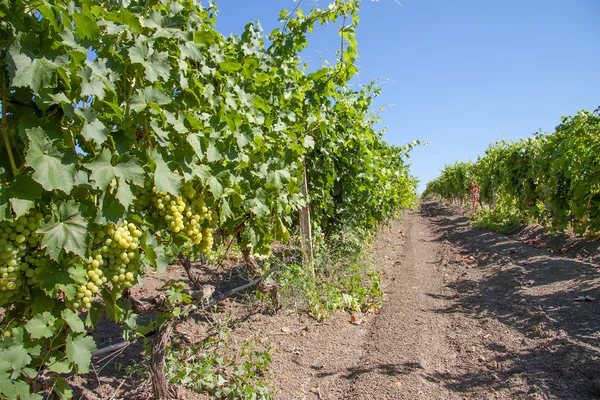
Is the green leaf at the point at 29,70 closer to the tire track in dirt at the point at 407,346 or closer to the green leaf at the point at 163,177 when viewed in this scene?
the green leaf at the point at 163,177

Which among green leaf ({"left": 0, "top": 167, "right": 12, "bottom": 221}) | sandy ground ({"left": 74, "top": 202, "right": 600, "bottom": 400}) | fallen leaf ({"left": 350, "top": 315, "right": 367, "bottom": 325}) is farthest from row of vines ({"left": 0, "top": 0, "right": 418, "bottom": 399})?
fallen leaf ({"left": 350, "top": 315, "right": 367, "bottom": 325})

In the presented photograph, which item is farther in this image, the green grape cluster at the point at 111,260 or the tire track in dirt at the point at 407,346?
the tire track in dirt at the point at 407,346

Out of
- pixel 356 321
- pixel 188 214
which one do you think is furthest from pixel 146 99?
pixel 356 321

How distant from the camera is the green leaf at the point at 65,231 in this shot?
121 cm

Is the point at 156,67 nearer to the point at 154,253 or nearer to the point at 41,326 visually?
the point at 154,253

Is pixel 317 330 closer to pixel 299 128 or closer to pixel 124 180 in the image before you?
pixel 299 128

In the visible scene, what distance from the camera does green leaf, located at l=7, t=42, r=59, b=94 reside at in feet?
3.70

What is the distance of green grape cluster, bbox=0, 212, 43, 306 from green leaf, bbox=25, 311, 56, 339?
0.34 ft

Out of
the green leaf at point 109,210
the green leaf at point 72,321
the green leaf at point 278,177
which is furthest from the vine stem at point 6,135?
the green leaf at point 278,177

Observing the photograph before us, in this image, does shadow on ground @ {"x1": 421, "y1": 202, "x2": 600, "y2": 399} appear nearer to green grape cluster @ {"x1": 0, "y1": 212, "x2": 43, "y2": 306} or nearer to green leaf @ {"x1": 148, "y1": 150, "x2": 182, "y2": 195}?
green leaf @ {"x1": 148, "y1": 150, "x2": 182, "y2": 195}

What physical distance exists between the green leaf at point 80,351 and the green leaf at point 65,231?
0.39m

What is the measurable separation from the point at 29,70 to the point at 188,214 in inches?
33.4

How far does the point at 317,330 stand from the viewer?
385cm

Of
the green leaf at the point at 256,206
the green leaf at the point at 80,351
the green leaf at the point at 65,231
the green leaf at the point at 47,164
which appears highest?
the green leaf at the point at 47,164
